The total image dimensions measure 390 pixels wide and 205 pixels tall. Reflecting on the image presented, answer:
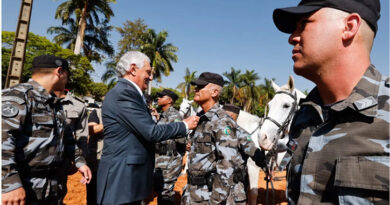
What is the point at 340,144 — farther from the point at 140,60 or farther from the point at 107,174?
the point at 140,60

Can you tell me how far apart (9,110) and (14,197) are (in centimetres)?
78

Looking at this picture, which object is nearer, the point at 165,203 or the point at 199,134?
the point at 199,134

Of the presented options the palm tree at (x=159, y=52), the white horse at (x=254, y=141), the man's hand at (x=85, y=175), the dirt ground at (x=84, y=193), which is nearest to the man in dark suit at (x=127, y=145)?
the man's hand at (x=85, y=175)

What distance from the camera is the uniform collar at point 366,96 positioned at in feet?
3.00

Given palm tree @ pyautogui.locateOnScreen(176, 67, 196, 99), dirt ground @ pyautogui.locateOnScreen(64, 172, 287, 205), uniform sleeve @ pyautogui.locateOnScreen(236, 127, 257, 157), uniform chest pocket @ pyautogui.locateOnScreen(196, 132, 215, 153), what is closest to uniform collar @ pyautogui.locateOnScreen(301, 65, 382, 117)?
uniform chest pocket @ pyautogui.locateOnScreen(196, 132, 215, 153)

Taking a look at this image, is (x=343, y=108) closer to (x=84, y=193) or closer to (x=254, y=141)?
(x=254, y=141)

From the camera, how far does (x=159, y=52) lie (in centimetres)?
3672

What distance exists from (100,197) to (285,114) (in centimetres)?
328

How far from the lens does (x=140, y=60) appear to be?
2.80m

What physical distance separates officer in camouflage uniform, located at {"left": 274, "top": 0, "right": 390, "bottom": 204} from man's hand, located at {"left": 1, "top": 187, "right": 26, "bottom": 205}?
2.21 meters

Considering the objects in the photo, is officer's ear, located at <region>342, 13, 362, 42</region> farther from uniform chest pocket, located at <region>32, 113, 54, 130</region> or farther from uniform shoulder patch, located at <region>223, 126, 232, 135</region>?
uniform chest pocket, located at <region>32, 113, 54, 130</region>

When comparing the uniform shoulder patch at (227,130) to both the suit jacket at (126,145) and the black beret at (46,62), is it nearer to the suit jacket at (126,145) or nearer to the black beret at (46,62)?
the suit jacket at (126,145)

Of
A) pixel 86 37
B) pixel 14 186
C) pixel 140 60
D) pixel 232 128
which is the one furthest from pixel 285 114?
pixel 86 37

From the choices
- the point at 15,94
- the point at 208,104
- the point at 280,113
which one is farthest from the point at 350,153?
the point at 280,113
